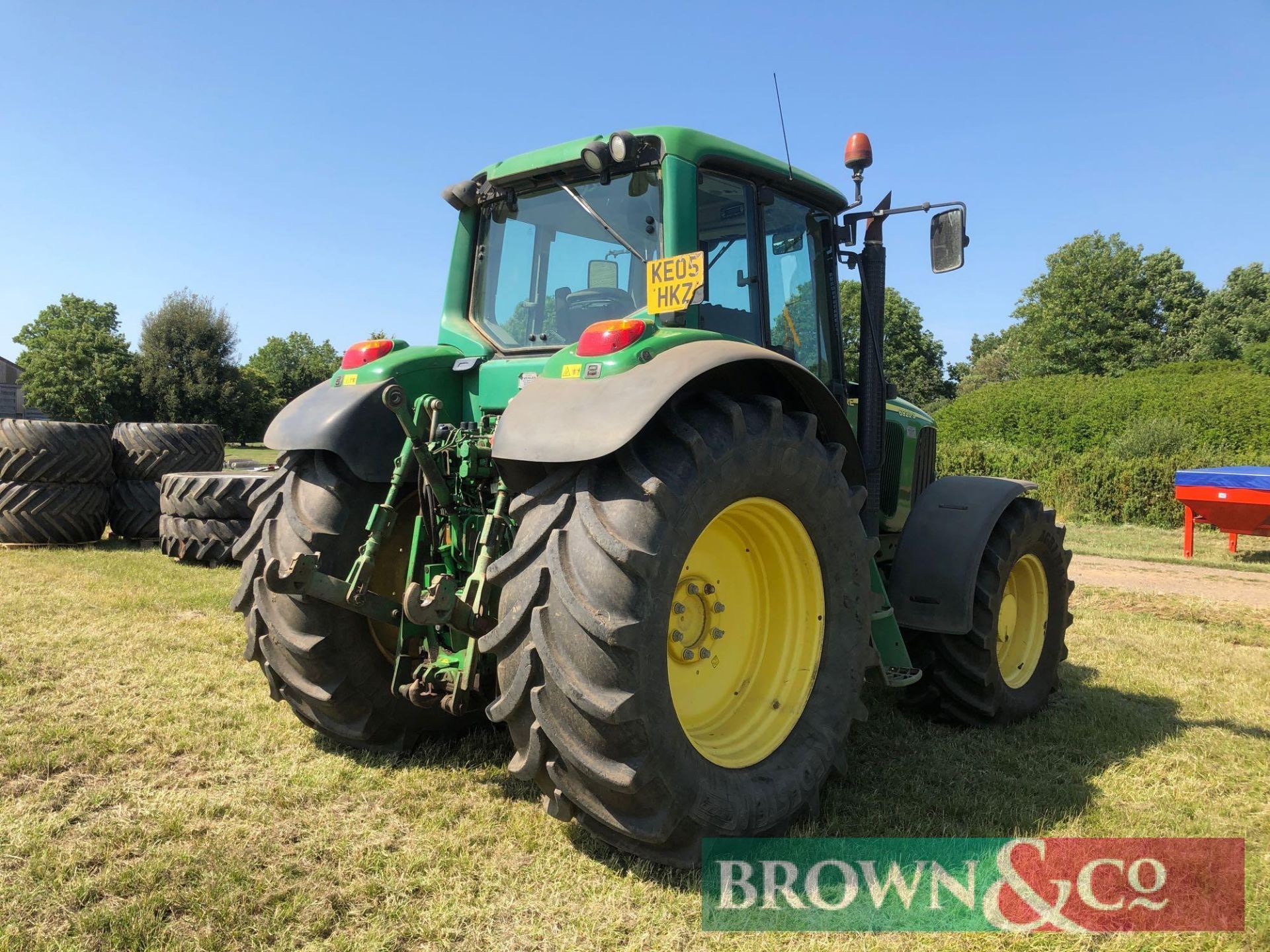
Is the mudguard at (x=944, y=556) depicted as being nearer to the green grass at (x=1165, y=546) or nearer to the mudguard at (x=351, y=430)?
the mudguard at (x=351, y=430)

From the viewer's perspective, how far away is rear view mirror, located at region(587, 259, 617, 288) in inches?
144


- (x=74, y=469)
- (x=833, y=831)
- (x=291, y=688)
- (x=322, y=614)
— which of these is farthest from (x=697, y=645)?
(x=74, y=469)

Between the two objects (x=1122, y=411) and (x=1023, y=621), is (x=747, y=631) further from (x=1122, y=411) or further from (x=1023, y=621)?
(x=1122, y=411)

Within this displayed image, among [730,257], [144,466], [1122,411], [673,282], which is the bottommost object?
[144,466]

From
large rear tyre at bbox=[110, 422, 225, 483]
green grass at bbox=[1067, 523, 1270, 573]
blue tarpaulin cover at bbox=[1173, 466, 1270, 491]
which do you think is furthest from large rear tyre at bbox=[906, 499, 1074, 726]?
large rear tyre at bbox=[110, 422, 225, 483]

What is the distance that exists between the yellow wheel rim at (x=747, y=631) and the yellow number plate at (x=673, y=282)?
0.76m

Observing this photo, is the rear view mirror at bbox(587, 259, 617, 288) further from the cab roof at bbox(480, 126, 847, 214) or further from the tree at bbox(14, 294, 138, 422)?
the tree at bbox(14, 294, 138, 422)

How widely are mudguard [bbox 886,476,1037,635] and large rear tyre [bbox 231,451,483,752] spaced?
2.30 meters

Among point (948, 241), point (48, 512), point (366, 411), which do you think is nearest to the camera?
point (366, 411)

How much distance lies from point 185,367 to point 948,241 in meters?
41.3

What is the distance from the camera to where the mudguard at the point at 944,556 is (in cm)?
412

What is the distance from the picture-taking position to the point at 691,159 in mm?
3400

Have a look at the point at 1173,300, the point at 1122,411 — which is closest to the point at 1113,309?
the point at 1173,300

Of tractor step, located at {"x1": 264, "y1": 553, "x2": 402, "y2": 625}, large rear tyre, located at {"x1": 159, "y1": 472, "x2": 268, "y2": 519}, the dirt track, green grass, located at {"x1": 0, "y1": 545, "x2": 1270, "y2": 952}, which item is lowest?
green grass, located at {"x1": 0, "y1": 545, "x2": 1270, "y2": 952}
